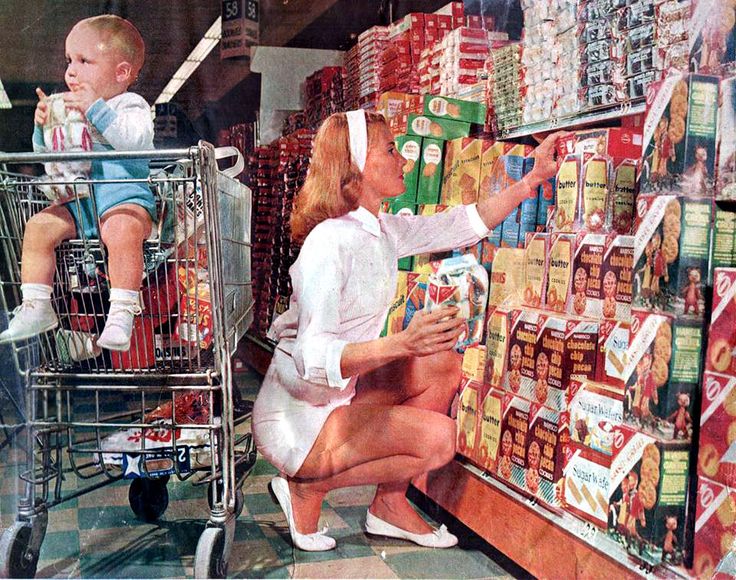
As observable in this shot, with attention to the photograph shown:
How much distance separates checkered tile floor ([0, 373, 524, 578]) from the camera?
2.27m

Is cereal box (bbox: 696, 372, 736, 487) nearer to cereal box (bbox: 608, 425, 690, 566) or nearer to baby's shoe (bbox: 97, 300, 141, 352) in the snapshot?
cereal box (bbox: 608, 425, 690, 566)

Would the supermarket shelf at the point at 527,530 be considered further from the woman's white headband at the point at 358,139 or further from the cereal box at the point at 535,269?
the woman's white headband at the point at 358,139

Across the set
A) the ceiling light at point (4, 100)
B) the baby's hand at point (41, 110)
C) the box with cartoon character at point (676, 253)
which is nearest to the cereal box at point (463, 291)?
the box with cartoon character at point (676, 253)

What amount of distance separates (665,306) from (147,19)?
59.8 inches

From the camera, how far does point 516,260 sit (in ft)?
7.47

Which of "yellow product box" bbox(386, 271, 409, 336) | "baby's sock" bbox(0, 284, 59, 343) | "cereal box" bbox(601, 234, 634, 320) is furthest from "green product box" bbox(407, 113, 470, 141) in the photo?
"baby's sock" bbox(0, 284, 59, 343)

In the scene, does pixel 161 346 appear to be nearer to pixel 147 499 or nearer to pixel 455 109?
pixel 147 499

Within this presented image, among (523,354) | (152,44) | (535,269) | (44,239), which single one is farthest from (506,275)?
(44,239)

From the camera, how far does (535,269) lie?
223 cm

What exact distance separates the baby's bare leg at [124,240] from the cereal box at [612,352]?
1188 mm

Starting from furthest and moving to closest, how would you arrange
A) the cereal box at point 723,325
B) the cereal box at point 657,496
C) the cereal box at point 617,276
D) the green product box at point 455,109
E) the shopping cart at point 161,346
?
the green product box at point 455,109
the shopping cart at point 161,346
the cereal box at point 617,276
the cereal box at point 657,496
the cereal box at point 723,325

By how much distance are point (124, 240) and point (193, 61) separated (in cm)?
52

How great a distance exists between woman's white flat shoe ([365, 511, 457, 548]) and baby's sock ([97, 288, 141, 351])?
831mm

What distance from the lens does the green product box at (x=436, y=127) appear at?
229cm
